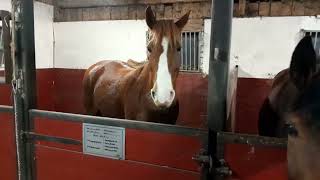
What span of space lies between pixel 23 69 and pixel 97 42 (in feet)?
7.96

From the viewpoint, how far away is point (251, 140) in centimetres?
116

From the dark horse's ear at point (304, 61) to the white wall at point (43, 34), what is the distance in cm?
335

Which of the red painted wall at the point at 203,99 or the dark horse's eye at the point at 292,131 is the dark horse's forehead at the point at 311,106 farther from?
the red painted wall at the point at 203,99

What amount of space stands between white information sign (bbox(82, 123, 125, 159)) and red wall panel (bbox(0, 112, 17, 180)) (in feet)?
1.67

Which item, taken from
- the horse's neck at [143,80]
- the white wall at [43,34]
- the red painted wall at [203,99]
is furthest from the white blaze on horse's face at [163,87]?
the white wall at [43,34]

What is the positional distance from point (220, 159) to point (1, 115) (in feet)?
4.08

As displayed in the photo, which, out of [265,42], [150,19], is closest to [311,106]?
[150,19]

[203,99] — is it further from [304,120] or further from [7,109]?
[304,120]

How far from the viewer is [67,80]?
3.75 metres

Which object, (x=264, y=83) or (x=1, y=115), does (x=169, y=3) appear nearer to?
(x=264, y=83)

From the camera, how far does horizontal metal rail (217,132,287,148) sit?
→ 3.70 feet

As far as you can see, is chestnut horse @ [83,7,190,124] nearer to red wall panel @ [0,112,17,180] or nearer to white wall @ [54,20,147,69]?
red wall panel @ [0,112,17,180]

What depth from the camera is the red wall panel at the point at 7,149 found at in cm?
170

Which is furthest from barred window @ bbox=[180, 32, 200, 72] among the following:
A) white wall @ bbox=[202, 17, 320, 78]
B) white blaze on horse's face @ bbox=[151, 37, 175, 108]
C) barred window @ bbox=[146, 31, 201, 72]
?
white blaze on horse's face @ bbox=[151, 37, 175, 108]
